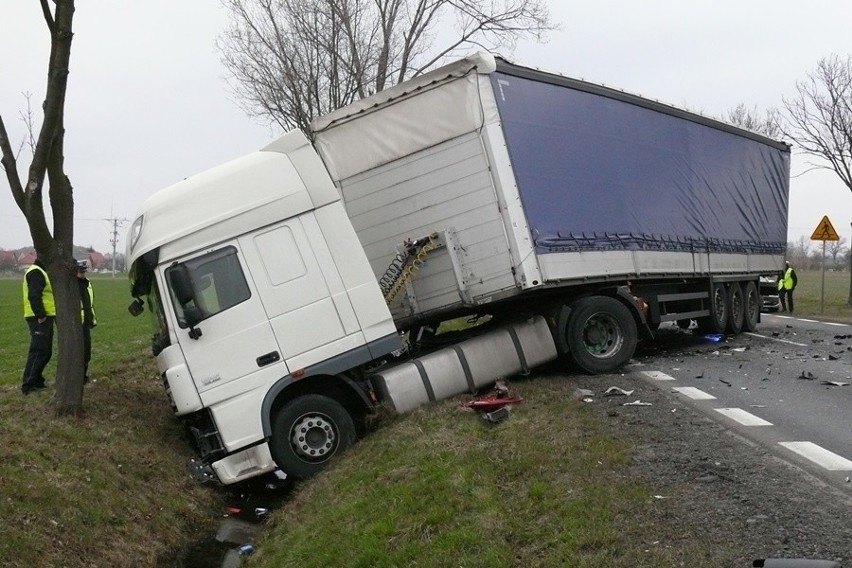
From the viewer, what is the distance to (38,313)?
33.4 feet

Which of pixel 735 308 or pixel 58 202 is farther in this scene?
pixel 735 308

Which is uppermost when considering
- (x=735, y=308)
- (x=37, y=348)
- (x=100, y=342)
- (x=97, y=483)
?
(x=37, y=348)

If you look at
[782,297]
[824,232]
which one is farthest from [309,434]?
[782,297]

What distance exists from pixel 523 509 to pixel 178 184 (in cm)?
496

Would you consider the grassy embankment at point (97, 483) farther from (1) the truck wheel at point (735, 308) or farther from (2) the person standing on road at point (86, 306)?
(1) the truck wheel at point (735, 308)

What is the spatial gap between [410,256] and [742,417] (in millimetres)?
3869

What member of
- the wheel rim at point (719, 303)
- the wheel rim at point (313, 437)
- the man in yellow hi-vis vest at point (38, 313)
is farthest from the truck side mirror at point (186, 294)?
the wheel rim at point (719, 303)

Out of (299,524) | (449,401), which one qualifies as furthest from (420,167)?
(299,524)

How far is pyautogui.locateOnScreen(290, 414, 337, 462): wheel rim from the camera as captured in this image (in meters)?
8.63

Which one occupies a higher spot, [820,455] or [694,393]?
[820,455]

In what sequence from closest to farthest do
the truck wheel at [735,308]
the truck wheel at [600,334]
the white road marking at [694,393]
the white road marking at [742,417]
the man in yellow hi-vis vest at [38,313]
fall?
1. the white road marking at [742,417]
2. the white road marking at [694,393]
3. the man in yellow hi-vis vest at [38,313]
4. the truck wheel at [600,334]
5. the truck wheel at [735,308]

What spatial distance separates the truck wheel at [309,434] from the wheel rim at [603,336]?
361 centimetres

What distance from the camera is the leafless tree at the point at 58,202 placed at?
9.03m

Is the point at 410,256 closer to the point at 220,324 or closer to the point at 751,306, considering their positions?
the point at 220,324
